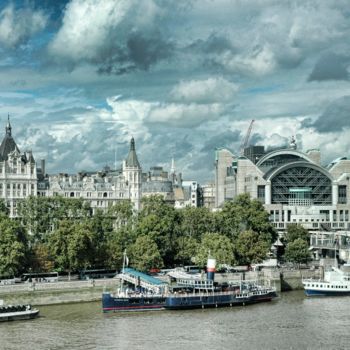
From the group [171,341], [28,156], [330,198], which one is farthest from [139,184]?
[171,341]

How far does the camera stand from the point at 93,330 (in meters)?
76.2

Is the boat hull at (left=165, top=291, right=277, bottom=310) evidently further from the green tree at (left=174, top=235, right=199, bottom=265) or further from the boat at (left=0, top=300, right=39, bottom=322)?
the green tree at (left=174, top=235, right=199, bottom=265)

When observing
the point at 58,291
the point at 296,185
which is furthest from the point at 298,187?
the point at 58,291

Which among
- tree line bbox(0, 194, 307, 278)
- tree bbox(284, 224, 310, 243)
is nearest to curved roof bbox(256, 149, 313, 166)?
tree bbox(284, 224, 310, 243)

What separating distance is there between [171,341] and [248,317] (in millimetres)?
15794

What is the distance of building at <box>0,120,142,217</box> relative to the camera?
15462 cm

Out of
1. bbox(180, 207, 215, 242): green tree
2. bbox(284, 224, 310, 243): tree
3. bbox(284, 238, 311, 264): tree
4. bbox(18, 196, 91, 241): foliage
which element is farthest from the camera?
bbox(284, 224, 310, 243): tree

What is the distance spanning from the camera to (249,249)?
394 feet

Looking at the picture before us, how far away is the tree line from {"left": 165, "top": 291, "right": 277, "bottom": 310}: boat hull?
1616cm

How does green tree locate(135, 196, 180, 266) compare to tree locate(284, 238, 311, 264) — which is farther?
tree locate(284, 238, 311, 264)

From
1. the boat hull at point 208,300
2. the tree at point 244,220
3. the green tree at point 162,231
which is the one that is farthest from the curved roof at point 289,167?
the boat hull at point 208,300

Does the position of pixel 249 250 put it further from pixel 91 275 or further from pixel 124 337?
pixel 124 337

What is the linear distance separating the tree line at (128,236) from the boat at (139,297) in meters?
9.44

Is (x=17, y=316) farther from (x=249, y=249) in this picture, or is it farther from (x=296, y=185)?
(x=296, y=185)
